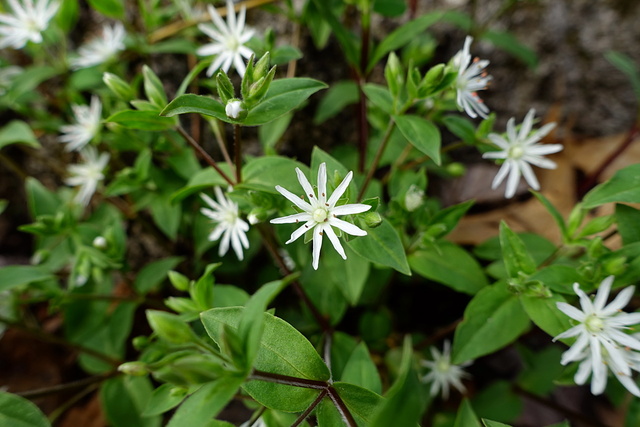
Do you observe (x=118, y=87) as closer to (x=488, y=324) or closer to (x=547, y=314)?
(x=488, y=324)

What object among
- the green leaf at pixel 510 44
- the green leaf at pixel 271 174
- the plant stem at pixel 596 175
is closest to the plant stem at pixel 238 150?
the green leaf at pixel 271 174

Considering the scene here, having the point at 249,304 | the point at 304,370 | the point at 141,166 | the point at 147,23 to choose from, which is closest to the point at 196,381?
the point at 249,304

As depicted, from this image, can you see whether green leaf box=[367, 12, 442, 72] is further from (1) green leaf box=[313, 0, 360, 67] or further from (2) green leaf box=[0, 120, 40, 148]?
(2) green leaf box=[0, 120, 40, 148]

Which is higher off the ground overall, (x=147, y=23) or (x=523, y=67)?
(x=523, y=67)

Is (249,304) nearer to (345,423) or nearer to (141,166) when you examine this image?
(345,423)

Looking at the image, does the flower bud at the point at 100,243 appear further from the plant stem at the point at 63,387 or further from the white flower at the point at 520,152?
the white flower at the point at 520,152

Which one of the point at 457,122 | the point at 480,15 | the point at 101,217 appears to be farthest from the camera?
the point at 480,15

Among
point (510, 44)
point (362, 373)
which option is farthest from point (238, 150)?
point (510, 44)
